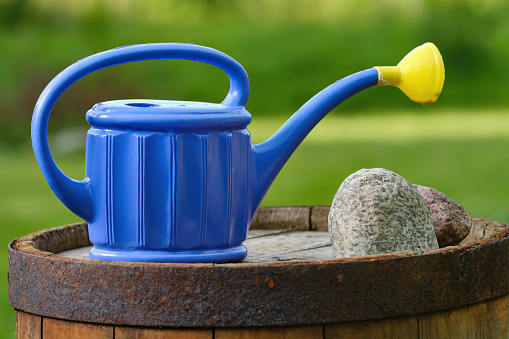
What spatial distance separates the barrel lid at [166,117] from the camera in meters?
1.10

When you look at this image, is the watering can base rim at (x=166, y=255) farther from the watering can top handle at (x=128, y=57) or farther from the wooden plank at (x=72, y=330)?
the watering can top handle at (x=128, y=57)

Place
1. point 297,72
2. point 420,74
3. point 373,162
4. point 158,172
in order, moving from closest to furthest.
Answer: point 158,172 → point 420,74 → point 373,162 → point 297,72

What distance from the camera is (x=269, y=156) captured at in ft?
4.11

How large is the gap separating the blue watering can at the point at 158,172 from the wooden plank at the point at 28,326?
0.14 meters

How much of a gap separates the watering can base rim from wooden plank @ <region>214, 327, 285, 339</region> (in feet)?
0.59

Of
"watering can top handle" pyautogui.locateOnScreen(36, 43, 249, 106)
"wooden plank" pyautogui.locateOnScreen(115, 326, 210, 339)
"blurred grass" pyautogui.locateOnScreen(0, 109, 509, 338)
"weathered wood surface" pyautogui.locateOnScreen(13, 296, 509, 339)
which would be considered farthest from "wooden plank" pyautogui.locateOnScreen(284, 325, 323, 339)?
"blurred grass" pyautogui.locateOnScreen(0, 109, 509, 338)

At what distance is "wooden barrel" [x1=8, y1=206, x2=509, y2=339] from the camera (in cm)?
98

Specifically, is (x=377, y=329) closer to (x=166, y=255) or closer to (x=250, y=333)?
(x=250, y=333)

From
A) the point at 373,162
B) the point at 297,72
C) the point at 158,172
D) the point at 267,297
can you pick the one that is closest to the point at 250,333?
the point at 267,297

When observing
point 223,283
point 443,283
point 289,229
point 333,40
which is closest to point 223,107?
point 223,283

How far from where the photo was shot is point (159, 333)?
997 mm

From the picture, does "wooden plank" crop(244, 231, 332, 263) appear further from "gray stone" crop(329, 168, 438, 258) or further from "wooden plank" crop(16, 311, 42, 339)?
"wooden plank" crop(16, 311, 42, 339)

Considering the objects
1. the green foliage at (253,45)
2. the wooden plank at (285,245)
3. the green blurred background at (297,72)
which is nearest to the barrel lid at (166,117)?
the wooden plank at (285,245)

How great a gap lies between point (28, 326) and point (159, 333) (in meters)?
0.26
